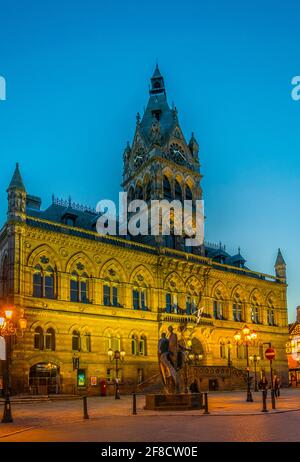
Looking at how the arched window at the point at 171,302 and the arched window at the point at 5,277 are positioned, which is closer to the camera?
the arched window at the point at 5,277

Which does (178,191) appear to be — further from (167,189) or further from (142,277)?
(142,277)

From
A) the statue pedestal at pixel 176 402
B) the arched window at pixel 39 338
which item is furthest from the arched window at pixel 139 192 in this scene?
the statue pedestal at pixel 176 402

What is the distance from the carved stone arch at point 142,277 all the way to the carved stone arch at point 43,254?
9.02m

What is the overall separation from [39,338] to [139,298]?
41.3 feet

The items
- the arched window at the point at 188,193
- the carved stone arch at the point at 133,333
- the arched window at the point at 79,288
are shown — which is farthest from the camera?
the arched window at the point at 188,193

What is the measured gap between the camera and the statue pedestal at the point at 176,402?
25.5 m

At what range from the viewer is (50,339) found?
149 ft

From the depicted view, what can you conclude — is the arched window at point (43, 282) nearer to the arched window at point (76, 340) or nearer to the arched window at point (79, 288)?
the arched window at point (79, 288)

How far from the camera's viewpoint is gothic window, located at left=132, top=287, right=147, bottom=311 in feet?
176

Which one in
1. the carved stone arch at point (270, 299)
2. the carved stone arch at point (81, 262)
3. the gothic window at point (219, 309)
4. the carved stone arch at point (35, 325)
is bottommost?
the carved stone arch at point (35, 325)

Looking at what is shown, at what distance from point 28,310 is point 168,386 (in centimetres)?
2017

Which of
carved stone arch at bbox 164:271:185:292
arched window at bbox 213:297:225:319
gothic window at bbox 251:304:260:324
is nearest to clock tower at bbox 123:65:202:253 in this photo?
carved stone arch at bbox 164:271:185:292
